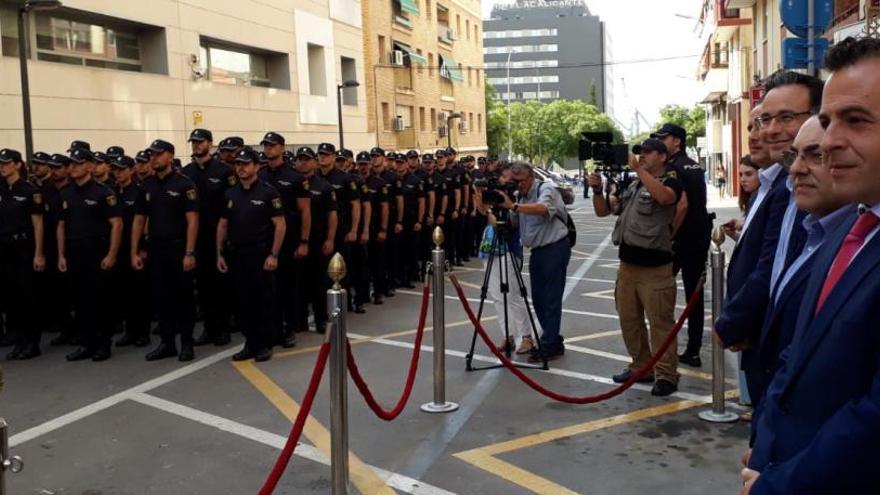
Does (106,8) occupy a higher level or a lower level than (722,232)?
higher

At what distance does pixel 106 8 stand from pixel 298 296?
10627 millimetres

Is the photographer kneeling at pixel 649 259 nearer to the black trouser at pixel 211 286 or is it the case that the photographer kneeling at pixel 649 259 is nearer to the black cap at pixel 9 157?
the black trouser at pixel 211 286

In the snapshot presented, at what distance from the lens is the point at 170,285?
823cm

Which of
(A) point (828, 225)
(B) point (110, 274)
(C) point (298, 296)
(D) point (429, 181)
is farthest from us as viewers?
(D) point (429, 181)

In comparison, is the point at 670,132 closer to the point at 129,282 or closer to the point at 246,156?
the point at 246,156

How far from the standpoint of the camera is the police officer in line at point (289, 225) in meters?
8.69

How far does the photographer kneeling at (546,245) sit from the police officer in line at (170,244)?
124 inches

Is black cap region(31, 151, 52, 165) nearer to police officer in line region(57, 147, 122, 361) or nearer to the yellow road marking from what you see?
police officer in line region(57, 147, 122, 361)

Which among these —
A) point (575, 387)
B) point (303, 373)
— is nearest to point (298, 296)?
point (303, 373)

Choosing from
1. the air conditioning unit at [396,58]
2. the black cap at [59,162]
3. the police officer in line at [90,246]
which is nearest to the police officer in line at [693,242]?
the police officer in line at [90,246]

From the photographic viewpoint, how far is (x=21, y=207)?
28.5 feet

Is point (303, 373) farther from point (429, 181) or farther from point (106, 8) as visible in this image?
point (106, 8)

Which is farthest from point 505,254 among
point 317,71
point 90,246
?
point 317,71

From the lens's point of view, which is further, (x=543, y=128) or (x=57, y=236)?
(x=543, y=128)
